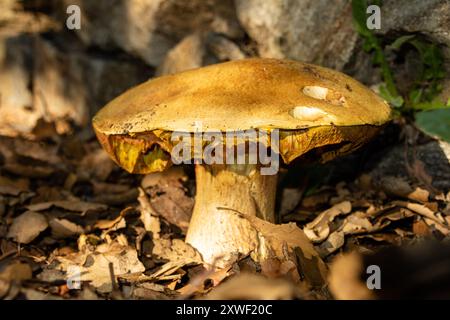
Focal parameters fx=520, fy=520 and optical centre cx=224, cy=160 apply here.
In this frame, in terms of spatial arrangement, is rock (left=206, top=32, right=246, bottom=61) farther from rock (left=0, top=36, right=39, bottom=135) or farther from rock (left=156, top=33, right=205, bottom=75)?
rock (left=0, top=36, right=39, bottom=135)

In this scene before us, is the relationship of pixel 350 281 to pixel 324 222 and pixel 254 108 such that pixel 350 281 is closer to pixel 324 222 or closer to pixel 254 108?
pixel 254 108

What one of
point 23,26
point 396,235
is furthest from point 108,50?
point 396,235

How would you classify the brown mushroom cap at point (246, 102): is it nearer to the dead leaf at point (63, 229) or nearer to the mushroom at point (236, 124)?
the mushroom at point (236, 124)

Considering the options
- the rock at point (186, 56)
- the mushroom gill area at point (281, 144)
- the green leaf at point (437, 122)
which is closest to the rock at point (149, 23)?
the rock at point (186, 56)

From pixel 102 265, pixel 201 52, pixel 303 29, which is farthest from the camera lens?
pixel 201 52

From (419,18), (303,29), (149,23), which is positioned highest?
(149,23)

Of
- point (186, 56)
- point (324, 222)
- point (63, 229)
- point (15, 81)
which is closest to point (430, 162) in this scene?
point (324, 222)

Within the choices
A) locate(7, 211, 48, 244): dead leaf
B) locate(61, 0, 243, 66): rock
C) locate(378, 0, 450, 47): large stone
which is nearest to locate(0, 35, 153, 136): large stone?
locate(61, 0, 243, 66): rock
